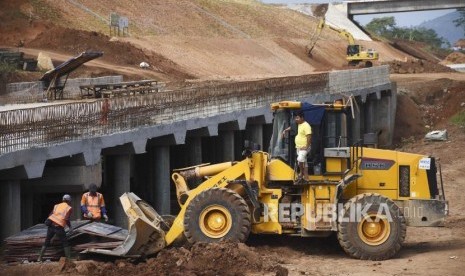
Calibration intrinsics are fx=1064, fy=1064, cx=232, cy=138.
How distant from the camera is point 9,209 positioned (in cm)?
2000

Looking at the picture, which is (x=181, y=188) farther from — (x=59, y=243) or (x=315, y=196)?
(x=59, y=243)

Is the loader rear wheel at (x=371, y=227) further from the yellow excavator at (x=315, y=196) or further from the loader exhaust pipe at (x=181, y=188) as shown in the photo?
the loader exhaust pipe at (x=181, y=188)

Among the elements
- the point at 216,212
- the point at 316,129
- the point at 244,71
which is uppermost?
the point at 244,71

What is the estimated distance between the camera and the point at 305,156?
19.2 m

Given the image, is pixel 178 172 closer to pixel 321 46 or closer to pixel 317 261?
pixel 317 261

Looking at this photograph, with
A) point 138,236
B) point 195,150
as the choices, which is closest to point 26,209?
point 138,236

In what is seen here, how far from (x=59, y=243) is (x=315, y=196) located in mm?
4687

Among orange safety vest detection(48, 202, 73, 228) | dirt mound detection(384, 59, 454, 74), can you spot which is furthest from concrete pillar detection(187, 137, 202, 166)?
dirt mound detection(384, 59, 454, 74)

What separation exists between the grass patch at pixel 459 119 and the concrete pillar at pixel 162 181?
23669 millimetres

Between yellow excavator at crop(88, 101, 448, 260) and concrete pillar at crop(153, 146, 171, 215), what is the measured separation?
20.8 feet

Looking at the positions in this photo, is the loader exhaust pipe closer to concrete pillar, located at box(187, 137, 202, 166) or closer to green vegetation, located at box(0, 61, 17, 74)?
concrete pillar, located at box(187, 137, 202, 166)

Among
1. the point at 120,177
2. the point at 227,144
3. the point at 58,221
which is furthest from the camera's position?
the point at 227,144

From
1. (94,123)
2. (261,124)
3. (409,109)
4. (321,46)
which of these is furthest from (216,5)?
(94,123)

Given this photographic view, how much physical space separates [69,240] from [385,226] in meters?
→ 5.66
